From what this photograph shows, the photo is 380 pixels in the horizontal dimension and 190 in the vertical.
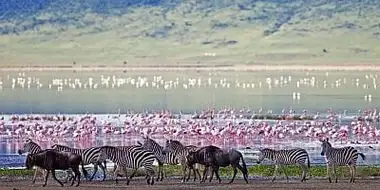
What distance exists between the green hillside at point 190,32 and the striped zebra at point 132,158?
280 feet

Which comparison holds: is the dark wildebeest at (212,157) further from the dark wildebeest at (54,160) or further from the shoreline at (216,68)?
the shoreline at (216,68)

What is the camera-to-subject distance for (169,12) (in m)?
130

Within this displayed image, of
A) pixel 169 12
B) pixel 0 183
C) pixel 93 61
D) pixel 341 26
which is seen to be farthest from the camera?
pixel 169 12

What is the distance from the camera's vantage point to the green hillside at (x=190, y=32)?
108 metres

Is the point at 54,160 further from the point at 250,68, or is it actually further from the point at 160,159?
the point at 250,68

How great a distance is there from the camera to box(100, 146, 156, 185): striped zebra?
19.5m

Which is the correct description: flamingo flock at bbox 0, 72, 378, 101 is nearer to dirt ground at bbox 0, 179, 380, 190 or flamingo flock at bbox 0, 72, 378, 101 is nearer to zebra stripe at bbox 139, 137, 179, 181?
zebra stripe at bbox 139, 137, 179, 181

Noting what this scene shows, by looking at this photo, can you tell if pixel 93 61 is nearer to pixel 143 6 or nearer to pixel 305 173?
pixel 143 6

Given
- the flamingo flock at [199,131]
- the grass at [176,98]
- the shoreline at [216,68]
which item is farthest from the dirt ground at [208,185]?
the shoreline at [216,68]

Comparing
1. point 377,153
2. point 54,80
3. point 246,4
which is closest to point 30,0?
point 246,4

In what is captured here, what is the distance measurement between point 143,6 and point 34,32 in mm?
15412

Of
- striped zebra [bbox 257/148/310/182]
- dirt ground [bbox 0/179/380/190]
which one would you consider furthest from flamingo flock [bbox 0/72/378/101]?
dirt ground [bbox 0/179/380/190]

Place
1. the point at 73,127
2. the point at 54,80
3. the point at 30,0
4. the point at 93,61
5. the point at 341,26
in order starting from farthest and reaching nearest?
the point at 30,0 → the point at 341,26 → the point at 93,61 → the point at 54,80 → the point at 73,127

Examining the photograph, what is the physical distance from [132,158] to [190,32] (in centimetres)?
10000
